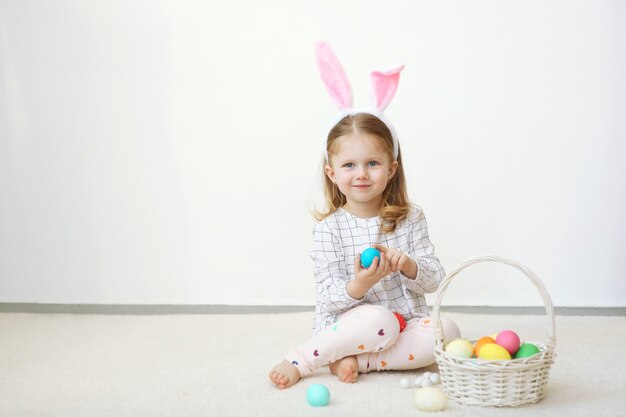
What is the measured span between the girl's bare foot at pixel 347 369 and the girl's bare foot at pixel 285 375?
3.2 inches

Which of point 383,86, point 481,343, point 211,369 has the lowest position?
point 211,369

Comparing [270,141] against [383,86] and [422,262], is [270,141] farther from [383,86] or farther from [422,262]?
[422,262]

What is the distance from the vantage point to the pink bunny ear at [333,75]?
1663mm

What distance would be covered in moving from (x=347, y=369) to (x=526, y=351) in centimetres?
36

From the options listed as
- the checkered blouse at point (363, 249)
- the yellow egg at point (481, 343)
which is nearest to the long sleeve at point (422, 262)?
the checkered blouse at point (363, 249)

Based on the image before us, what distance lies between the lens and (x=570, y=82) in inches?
89.7

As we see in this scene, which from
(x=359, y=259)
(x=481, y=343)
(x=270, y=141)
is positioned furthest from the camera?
(x=270, y=141)

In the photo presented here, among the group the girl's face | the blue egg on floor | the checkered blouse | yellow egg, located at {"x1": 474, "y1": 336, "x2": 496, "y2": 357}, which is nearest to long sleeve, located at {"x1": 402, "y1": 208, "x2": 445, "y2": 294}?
the checkered blouse

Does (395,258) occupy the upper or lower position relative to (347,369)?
upper

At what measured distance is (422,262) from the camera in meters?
1.62

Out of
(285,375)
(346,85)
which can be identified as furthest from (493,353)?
(346,85)

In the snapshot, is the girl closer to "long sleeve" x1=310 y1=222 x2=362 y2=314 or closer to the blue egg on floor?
"long sleeve" x1=310 y1=222 x2=362 y2=314

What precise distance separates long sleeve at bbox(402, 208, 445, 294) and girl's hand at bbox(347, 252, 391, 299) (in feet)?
0.40

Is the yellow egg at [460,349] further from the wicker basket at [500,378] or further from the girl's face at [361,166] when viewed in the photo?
the girl's face at [361,166]
